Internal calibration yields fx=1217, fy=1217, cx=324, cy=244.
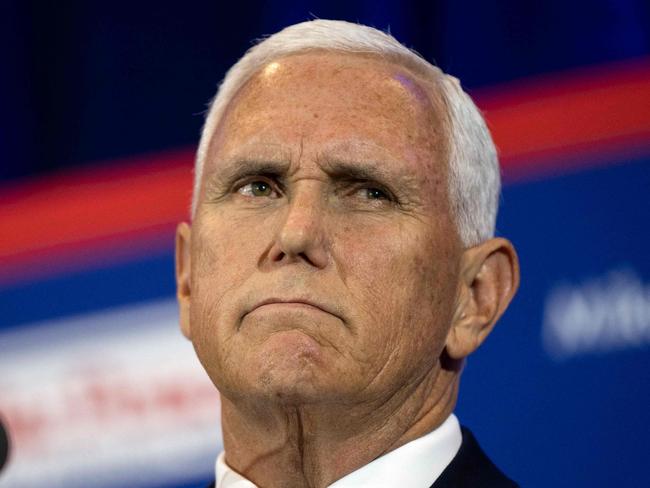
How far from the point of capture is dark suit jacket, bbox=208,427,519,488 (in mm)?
2246

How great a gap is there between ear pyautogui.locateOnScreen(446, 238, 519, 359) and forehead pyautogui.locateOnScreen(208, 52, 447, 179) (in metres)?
0.23

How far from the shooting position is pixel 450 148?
235 centimetres

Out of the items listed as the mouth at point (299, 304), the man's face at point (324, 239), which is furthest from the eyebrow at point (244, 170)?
the mouth at point (299, 304)

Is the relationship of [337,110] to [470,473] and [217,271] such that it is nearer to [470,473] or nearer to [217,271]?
[217,271]

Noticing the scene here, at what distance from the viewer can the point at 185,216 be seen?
3664mm

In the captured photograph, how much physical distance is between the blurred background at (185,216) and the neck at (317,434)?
81cm

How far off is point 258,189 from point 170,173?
1.50 meters

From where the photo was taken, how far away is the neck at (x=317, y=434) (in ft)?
7.20

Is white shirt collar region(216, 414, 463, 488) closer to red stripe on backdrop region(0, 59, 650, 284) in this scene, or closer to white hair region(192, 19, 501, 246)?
white hair region(192, 19, 501, 246)

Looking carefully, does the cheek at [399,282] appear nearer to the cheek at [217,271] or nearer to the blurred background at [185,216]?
the cheek at [217,271]

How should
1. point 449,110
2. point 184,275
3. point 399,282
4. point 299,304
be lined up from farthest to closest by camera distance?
point 184,275 → point 449,110 → point 399,282 → point 299,304

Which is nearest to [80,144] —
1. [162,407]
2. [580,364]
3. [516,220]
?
[162,407]

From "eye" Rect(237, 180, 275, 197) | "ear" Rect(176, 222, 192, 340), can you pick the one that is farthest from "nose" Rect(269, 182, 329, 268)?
"ear" Rect(176, 222, 192, 340)

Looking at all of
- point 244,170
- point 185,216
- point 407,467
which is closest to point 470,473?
point 407,467
